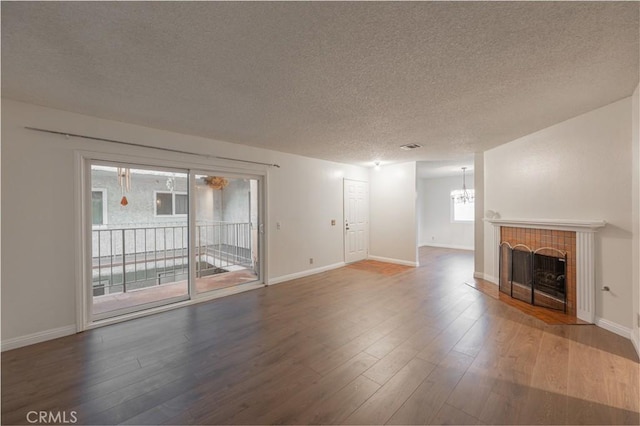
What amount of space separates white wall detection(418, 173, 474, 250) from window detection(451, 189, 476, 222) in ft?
0.39

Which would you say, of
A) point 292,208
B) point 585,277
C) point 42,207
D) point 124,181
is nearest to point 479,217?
point 585,277

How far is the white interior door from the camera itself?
640cm

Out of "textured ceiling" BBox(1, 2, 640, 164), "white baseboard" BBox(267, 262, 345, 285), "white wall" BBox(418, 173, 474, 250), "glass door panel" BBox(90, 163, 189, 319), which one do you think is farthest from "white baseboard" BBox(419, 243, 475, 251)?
"glass door panel" BBox(90, 163, 189, 319)

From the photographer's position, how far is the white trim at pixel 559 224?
2969 mm

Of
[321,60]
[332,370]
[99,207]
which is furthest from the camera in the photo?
[99,207]

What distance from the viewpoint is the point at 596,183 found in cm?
301

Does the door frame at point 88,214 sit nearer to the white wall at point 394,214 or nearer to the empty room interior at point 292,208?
the empty room interior at point 292,208

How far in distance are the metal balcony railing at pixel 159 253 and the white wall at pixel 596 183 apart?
16.3 ft

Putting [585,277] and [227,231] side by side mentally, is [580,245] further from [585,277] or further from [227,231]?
[227,231]

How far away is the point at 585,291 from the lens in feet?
10.1

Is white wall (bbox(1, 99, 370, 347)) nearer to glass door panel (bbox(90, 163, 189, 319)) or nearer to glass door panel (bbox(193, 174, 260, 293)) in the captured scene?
glass door panel (bbox(90, 163, 189, 319))

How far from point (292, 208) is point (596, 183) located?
4393 mm

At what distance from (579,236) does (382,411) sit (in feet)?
10.8

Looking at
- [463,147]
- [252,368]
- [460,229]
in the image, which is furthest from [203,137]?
[460,229]
